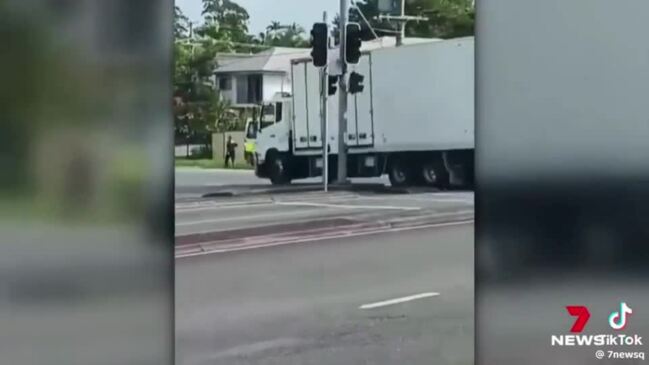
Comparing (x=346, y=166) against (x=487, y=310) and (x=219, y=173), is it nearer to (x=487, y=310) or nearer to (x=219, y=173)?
(x=219, y=173)

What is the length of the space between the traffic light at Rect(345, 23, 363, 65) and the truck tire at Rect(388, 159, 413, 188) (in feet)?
1.33

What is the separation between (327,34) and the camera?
3.12m

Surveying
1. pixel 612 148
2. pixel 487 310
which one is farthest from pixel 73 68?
pixel 612 148

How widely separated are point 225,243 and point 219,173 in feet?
0.86

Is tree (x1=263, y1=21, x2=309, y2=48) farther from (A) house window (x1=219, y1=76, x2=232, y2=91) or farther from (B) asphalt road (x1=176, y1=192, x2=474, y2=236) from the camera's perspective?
(B) asphalt road (x1=176, y1=192, x2=474, y2=236)

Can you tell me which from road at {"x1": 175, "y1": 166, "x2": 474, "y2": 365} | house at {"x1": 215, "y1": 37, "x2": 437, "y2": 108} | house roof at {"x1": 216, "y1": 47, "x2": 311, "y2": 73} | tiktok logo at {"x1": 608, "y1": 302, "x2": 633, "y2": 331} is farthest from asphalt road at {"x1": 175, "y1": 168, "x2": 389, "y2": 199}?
tiktok logo at {"x1": 608, "y1": 302, "x2": 633, "y2": 331}

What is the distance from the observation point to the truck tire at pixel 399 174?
3.17 metres

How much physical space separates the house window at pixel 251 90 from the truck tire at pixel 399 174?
55 centimetres

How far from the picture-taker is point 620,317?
315 centimetres

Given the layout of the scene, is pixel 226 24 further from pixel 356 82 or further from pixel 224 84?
pixel 356 82

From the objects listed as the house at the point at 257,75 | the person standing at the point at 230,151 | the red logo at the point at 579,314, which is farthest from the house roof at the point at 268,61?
the red logo at the point at 579,314

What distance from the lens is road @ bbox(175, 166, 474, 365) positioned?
314cm

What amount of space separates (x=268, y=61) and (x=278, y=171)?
409 mm

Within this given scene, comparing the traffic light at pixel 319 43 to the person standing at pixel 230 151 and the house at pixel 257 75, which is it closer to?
the house at pixel 257 75
